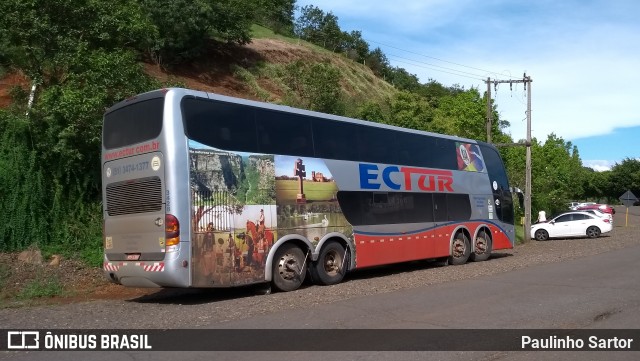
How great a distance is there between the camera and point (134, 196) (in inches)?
469

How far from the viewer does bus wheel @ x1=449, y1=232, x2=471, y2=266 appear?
19.4m

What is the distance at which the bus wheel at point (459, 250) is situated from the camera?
1941 centimetres

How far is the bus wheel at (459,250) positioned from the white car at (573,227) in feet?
58.8

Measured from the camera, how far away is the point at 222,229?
11.9 metres

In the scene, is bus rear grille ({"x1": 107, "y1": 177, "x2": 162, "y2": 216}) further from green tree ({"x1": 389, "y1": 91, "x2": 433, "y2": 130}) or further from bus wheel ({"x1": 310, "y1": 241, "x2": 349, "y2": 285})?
green tree ({"x1": 389, "y1": 91, "x2": 433, "y2": 130})

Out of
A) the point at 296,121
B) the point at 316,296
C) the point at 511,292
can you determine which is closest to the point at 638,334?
the point at 511,292

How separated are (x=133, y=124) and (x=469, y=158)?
1185 cm

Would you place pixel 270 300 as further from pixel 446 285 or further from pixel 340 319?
pixel 446 285

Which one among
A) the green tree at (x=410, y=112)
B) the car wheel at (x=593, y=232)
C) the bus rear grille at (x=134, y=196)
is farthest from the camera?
the green tree at (x=410, y=112)

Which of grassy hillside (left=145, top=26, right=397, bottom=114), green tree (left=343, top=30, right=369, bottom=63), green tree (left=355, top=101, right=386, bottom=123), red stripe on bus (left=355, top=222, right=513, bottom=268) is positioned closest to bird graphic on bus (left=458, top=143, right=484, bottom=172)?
red stripe on bus (left=355, top=222, right=513, bottom=268)

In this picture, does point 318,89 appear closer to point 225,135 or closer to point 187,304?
point 225,135

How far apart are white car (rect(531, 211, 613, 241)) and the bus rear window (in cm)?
2907

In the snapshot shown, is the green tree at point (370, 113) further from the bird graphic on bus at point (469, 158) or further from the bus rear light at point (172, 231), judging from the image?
the bus rear light at point (172, 231)

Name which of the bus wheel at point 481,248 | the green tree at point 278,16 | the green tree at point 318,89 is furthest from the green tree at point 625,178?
the bus wheel at point 481,248
